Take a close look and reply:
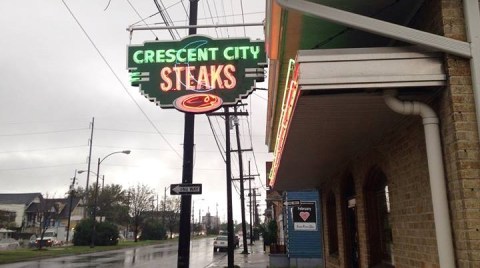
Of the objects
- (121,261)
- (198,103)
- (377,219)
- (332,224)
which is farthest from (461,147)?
(121,261)

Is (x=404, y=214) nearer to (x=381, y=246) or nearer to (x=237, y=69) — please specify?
(x=381, y=246)

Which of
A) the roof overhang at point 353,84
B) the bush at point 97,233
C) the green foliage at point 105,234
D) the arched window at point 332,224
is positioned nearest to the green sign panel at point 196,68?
the arched window at point 332,224

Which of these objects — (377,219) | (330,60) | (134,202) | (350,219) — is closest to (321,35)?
(330,60)

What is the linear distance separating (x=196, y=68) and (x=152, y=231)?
68453 millimetres

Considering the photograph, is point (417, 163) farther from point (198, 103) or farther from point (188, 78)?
point (188, 78)

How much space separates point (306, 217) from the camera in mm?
20922

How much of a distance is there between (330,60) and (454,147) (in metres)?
1.28

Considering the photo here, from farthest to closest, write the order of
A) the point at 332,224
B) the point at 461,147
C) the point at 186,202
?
the point at 332,224 < the point at 186,202 < the point at 461,147

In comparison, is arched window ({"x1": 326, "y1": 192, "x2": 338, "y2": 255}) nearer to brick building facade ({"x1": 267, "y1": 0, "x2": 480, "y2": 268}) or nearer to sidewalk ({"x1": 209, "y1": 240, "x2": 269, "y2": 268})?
brick building facade ({"x1": 267, "y1": 0, "x2": 480, "y2": 268})

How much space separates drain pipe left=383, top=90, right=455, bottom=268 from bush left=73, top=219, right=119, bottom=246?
162 ft

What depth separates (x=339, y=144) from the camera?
6.91m

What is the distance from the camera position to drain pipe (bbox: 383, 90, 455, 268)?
13.4 feet

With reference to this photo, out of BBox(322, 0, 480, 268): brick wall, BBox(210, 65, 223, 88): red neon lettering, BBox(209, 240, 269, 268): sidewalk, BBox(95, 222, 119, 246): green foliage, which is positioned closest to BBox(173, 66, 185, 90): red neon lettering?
BBox(210, 65, 223, 88): red neon lettering

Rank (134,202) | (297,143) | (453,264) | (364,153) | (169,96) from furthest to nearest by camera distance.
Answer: (134,202) → (169,96) → (364,153) → (297,143) → (453,264)
